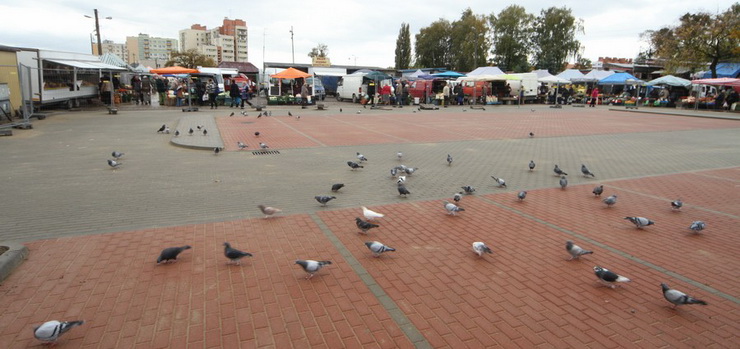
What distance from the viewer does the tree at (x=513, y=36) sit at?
63362 millimetres

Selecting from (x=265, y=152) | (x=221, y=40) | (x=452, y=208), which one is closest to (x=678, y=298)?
(x=452, y=208)

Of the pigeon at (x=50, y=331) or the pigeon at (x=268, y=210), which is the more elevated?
the pigeon at (x=268, y=210)

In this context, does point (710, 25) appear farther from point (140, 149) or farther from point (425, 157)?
point (140, 149)

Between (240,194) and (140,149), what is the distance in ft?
20.2

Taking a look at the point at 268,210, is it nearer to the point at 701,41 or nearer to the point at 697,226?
the point at 697,226

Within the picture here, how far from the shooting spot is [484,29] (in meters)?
66.3

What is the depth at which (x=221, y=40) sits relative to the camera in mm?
149875

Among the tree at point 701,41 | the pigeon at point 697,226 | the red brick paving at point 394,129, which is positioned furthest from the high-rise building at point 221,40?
the pigeon at point 697,226

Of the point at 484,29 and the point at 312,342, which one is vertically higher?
the point at 484,29

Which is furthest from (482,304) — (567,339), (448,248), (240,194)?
(240,194)

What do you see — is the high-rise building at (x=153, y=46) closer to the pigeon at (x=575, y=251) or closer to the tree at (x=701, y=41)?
the tree at (x=701, y=41)

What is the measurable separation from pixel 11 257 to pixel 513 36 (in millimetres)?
68276

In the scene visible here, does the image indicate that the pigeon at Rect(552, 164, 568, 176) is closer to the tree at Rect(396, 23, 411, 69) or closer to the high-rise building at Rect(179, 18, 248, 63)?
the tree at Rect(396, 23, 411, 69)

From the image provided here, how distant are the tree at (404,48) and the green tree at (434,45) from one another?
6120 millimetres
